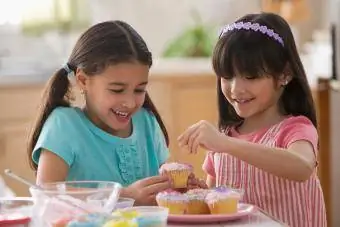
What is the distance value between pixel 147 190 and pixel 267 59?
416 mm

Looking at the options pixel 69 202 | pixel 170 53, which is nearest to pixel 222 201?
pixel 69 202

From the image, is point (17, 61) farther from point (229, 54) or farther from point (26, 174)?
point (229, 54)

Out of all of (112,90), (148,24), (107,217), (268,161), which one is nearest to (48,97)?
(112,90)

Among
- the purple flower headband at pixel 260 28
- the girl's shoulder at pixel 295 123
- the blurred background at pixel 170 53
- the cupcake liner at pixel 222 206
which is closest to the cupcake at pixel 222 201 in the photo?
the cupcake liner at pixel 222 206

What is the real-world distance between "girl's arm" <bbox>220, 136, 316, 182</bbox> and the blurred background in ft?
7.34

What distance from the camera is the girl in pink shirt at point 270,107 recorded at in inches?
65.9

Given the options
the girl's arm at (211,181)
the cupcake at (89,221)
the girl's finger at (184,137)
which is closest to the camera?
the cupcake at (89,221)

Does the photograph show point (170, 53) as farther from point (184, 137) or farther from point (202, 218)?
point (202, 218)

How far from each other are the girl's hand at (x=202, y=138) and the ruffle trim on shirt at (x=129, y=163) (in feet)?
1.02

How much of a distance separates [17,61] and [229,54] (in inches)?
105

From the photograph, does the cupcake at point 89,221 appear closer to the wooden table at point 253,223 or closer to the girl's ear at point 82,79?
the wooden table at point 253,223

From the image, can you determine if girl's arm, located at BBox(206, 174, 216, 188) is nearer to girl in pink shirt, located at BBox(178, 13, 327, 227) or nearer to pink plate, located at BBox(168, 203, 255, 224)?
girl in pink shirt, located at BBox(178, 13, 327, 227)

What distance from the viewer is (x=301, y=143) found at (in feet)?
5.31

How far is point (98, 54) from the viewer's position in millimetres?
1692
